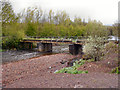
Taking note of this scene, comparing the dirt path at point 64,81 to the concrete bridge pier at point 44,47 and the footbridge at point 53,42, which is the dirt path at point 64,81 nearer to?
the footbridge at point 53,42

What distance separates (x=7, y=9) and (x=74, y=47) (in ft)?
53.7

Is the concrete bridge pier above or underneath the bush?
underneath

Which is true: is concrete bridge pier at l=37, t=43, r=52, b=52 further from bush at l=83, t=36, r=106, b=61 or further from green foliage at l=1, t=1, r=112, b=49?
bush at l=83, t=36, r=106, b=61

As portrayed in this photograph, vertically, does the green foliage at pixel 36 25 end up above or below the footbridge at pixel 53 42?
above

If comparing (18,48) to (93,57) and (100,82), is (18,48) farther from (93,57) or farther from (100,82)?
(100,82)

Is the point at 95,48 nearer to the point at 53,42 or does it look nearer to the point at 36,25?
the point at 53,42

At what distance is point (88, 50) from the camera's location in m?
14.7

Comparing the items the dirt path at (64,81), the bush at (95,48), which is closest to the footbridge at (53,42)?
the bush at (95,48)

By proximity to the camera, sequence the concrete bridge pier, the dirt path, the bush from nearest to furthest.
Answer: the dirt path < the bush < the concrete bridge pier

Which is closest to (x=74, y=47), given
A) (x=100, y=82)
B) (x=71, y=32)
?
(x=100, y=82)

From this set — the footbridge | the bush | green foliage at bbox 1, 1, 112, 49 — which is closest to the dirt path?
the bush

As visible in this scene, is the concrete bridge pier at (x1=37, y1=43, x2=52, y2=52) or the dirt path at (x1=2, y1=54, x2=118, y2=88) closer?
the dirt path at (x1=2, y1=54, x2=118, y2=88)

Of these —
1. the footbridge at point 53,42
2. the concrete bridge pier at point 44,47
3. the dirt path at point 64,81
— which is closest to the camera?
the dirt path at point 64,81

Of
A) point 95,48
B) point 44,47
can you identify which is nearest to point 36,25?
point 44,47
